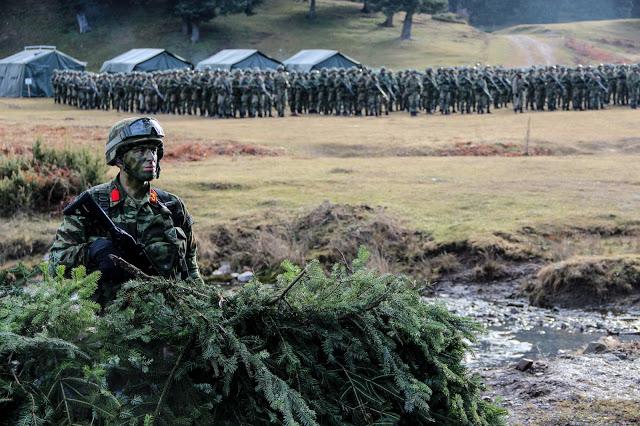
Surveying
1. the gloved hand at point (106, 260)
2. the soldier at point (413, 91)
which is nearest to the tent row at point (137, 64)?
the soldier at point (413, 91)

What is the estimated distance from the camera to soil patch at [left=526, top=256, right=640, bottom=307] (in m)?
12.1

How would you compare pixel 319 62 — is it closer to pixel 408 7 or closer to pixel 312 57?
pixel 312 57

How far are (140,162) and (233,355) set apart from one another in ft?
4.94

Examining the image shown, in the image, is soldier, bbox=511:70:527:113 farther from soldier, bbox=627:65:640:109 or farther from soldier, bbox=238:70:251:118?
soldier, bbox=238:70:251:118

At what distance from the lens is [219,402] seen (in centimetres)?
406

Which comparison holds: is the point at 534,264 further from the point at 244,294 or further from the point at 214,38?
the point at 214,38

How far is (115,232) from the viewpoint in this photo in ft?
16.4

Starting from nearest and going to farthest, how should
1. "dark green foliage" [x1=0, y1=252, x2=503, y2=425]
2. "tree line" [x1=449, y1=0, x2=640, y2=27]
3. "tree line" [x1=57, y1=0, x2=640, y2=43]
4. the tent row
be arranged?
1. "dark green foliage" [x1=0, y1=252, x2=503, y2=425]
2. the tent row
3. "tree line" [x1=57, y1=0, x2=640, y2=43]
4. "tree line" [x1=449, y1=0, x2=640, y2=27]

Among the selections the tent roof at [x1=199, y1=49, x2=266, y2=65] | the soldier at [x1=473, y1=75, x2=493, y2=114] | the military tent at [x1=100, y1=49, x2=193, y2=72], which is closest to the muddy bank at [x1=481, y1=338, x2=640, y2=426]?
the soldier at [x1=473, y1=75, x2=493, y2=114]

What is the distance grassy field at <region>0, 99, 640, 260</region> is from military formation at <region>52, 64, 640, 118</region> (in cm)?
689

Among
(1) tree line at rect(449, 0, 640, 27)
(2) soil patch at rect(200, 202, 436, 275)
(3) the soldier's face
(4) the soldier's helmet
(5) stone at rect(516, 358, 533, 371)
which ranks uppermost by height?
(4) the soldier's helmet

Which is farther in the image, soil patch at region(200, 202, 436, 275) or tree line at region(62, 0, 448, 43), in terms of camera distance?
tree line at region(62, 0, 448, 43)

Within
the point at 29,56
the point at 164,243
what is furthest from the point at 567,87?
the point at 164,243

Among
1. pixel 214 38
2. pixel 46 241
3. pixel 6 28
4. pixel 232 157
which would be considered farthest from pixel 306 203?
pixel 6 28
